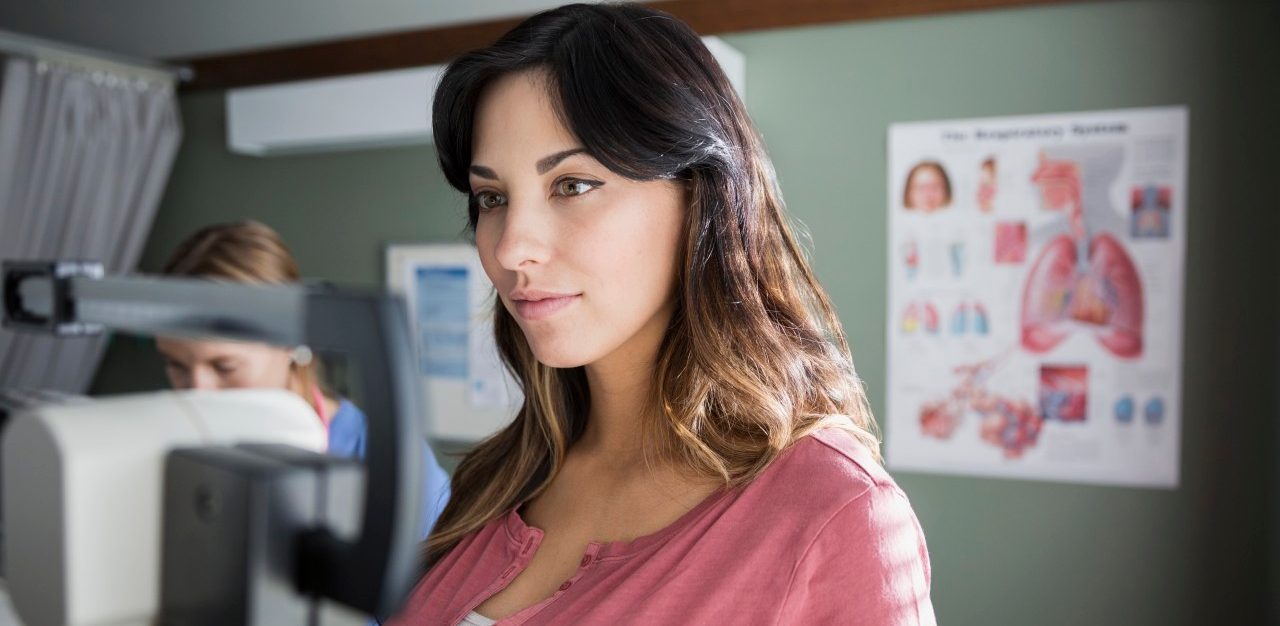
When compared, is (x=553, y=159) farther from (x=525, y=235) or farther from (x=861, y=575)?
(x=861, y=575)

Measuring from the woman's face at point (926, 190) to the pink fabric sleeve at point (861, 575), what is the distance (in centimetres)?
122

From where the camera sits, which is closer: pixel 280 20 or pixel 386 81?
pixel 386 81

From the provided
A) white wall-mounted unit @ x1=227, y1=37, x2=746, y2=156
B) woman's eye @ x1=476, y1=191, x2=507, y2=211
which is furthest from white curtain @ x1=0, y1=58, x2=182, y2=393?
woman's eye @ x1=476, y1=191, x2=507, y2=211

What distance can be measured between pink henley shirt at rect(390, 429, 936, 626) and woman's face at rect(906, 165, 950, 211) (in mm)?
1125

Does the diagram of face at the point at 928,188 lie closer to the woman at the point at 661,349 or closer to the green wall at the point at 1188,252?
the green wall at the point at 1188,252

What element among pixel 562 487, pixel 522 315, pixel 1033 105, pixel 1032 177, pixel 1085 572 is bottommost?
pixel 1085 572

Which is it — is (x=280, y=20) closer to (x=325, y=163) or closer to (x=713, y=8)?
(x=325, y=163)

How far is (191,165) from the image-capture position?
288 centimetres

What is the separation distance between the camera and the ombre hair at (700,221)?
0.85 meters

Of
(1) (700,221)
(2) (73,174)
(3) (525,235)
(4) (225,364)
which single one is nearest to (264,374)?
(4) (225,364)

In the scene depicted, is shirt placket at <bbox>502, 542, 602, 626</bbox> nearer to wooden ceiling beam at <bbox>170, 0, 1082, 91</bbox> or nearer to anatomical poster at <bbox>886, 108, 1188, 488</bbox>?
anatomical poster at <bbox>886, 108, 1188, 488</bbox>

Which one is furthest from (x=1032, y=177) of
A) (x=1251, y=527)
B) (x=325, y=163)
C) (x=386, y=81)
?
(x=325, y=163)

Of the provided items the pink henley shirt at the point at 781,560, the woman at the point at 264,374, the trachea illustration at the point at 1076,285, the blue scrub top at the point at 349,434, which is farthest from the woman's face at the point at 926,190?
the blue scrub top at the point at 349,434

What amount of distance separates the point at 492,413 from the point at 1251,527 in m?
1.62
